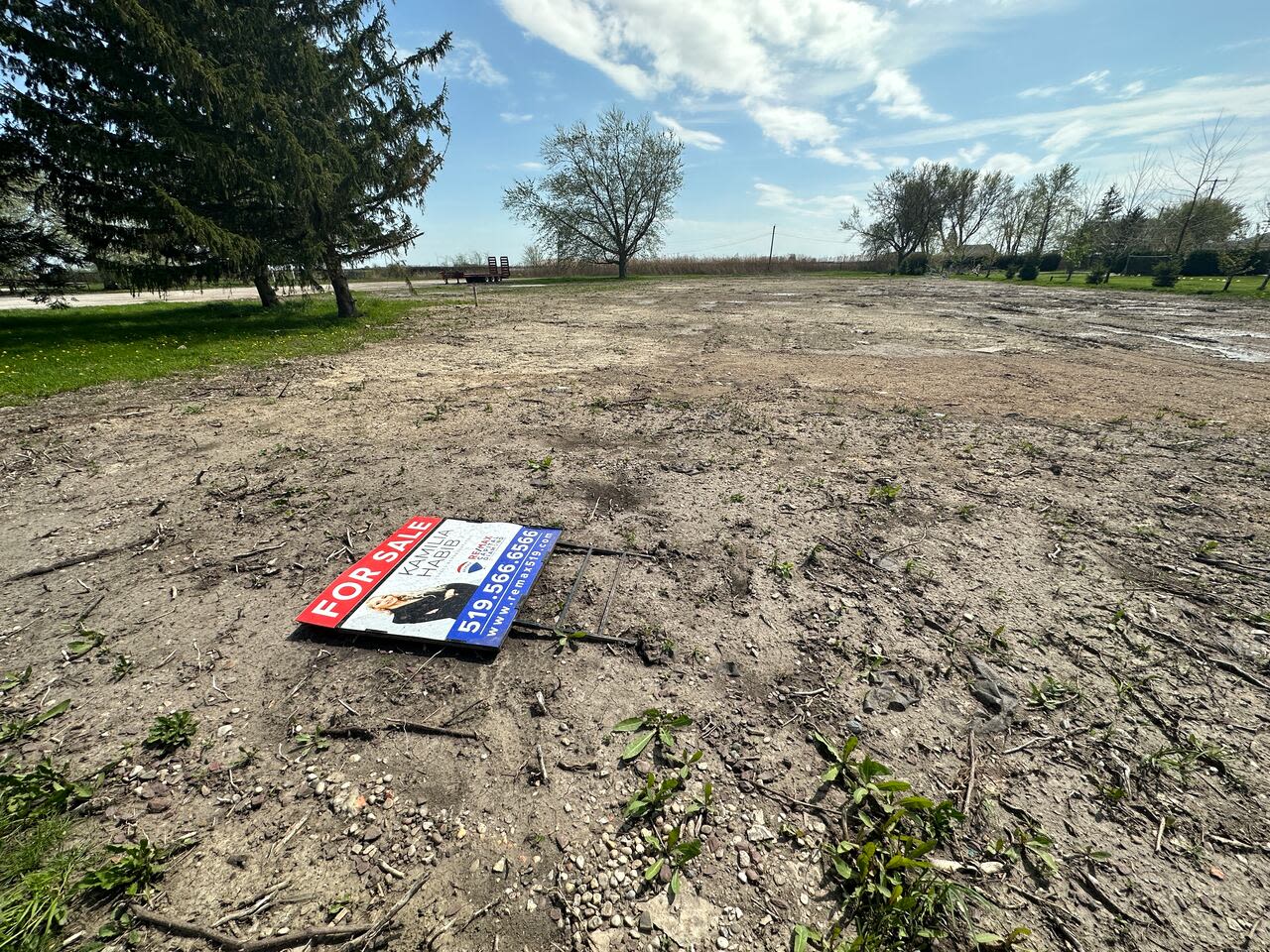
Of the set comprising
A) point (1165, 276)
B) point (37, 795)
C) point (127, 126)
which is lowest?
point (37, 795)

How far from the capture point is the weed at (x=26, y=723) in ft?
6.46

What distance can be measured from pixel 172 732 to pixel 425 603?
1098 mm

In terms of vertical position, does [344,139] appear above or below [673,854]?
above

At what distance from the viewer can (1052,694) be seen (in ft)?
7.36

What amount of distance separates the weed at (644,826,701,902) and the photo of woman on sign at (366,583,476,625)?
153 cm

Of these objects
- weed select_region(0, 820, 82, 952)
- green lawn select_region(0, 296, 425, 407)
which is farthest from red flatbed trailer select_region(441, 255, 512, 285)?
weed select_region(0, 820, 82, 952)

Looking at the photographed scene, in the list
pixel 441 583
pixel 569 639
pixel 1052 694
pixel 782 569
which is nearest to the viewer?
pixel 1052 694

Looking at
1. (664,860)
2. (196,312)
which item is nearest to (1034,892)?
(664,860)

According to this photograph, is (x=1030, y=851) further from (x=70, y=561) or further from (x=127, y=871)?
(x=70, y=561)

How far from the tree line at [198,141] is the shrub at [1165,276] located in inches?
1391

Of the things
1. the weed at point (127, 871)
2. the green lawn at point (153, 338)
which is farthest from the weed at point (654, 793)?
the green lawn at point (153, 338)

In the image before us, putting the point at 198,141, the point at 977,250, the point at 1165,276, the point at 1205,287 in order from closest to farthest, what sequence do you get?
1. the point at 198,141
2. the point at 1205,287
3. the point at 1165,276
4. the point at 977,250

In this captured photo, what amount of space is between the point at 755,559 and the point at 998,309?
61.6 ft

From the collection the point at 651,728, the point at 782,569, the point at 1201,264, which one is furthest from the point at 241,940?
the point at 1201,264
